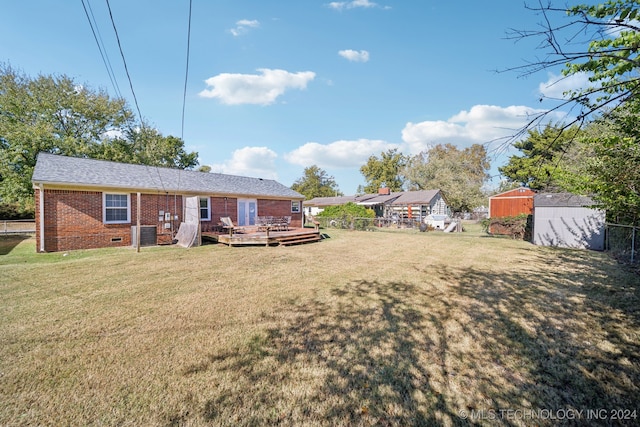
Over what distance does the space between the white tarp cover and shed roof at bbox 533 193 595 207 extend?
16496mm

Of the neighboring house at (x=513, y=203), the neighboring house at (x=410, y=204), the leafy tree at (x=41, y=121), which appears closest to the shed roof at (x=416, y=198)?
the neighboring house at (x=410, y=204)

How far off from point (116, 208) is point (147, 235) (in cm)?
192

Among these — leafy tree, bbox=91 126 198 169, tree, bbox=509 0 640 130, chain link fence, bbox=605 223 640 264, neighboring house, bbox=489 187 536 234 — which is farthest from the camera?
leafy tree, bbox=91 126 198 169

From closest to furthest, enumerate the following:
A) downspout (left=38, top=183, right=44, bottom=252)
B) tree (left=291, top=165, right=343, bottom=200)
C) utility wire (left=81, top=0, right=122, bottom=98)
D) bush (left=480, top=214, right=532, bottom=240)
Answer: utility wire (left=81, top=0, right=122, bottom=98), downspout (left=38, top=183, right=44, bottom=252), bush (left=480, top=214, right=532, bottom=240), tree (left=291, top=165, right=343, bottom=200)

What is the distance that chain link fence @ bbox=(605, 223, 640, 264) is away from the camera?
921 centimetres

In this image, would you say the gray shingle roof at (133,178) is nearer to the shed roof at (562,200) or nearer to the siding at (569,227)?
the shed roof at (562,200)

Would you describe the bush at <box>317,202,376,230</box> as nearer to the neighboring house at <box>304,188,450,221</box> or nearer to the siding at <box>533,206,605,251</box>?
the neighboring house at <box>304,188,450,221</box>

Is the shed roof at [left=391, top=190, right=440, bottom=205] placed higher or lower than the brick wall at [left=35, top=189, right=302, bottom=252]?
higher

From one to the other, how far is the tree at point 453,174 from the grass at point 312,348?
24523mm

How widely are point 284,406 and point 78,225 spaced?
42.8 feet

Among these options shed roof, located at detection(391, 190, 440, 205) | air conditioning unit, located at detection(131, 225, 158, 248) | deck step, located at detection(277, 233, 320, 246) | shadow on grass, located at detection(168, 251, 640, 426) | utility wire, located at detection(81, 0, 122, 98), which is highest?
utility wire, located at detection(81, 0, 122, 98)

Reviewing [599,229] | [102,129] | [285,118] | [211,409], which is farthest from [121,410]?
[102,129]

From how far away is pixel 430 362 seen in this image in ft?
10.2

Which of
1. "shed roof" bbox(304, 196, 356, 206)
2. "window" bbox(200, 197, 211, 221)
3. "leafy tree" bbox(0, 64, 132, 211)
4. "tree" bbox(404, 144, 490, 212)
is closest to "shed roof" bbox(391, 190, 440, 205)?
"tree" bbox(404, 144, 490, 212)
